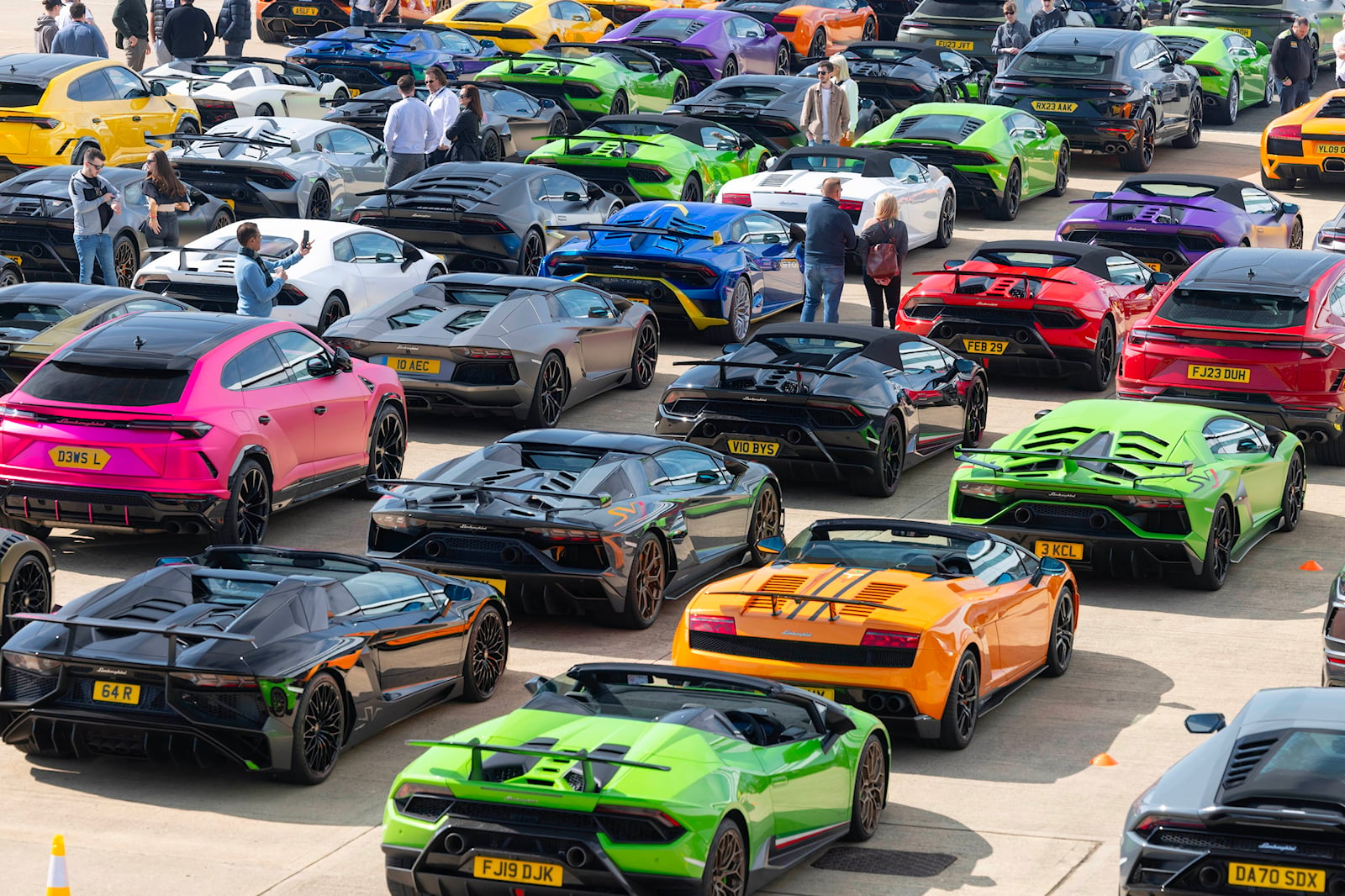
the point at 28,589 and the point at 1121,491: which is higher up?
the point at 1121,491

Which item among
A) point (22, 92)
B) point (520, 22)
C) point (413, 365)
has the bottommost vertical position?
point (413, 365)

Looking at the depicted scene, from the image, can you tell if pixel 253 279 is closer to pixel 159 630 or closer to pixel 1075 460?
pixel 1075 460

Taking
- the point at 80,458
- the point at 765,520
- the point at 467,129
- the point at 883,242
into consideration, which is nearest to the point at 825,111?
the point at 467,129

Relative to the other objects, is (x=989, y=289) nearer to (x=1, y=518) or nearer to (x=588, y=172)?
(x=588, y=172)

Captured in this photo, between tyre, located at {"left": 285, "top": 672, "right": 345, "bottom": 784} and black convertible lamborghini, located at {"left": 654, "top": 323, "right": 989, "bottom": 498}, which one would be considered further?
black convertible lamborghini, located at {"left": 654, "top": 323, "right": 989, "bottom": 498}

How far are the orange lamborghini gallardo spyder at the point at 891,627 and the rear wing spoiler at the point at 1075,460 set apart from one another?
2.01m

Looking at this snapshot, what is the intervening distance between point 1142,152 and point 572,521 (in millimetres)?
18268

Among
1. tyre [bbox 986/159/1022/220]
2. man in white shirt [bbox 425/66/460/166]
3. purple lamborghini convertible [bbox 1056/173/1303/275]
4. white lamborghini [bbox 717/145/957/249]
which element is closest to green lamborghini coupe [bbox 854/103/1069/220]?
tyre [bbox 986/159/1022/220]

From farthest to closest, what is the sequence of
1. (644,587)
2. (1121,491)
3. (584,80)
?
(584,80), (1121,491), (644,587)

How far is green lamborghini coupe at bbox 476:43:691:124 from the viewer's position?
Result: 1201 inches

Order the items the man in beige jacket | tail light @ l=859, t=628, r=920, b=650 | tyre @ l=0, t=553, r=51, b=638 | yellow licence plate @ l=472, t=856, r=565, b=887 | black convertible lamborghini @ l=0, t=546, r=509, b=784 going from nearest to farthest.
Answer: yellow licence plate @ l=472, t=856, r=565, b=887 → black convertible lamborghini @ l=0, t=546, r=509, b=784 → tail light @ l=859, t=628, r=920, b=650 → tyre @ l=0, t=553, r=51, b=638 → the man in beige jacket

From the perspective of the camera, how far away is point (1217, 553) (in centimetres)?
1442

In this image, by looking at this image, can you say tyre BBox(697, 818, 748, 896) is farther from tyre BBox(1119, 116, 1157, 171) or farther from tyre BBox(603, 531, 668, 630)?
tyre BBox(1119, 116, 1157, 171)

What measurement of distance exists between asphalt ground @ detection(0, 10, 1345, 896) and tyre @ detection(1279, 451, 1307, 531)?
0.56 ft
